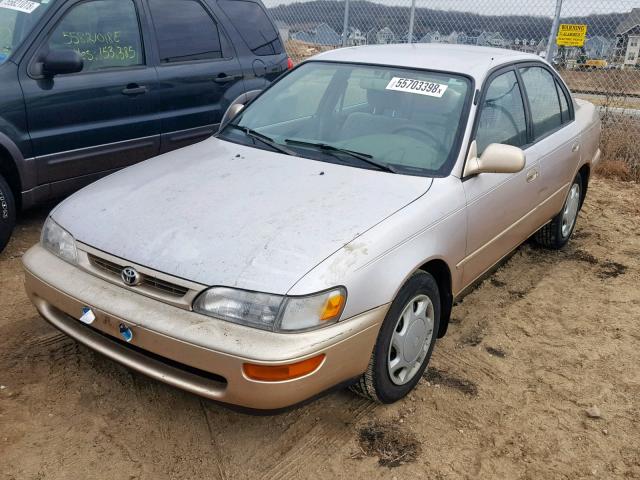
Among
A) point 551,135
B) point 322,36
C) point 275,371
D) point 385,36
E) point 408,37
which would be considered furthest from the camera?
point 322,36

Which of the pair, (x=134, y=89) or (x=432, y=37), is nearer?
(x=134, y=89)

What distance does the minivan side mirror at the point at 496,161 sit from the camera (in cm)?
317

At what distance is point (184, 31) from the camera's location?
5.46 m

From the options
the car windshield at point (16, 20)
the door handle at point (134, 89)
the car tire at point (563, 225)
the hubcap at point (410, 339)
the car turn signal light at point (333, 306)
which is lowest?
the car tire at point (563, 225)

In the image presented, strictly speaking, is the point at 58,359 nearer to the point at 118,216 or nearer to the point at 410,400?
the point at 118,216

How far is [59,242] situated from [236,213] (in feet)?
2.89

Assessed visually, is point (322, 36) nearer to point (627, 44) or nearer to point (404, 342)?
point (627, 44)

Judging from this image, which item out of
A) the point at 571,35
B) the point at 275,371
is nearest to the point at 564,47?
the point at 571,35

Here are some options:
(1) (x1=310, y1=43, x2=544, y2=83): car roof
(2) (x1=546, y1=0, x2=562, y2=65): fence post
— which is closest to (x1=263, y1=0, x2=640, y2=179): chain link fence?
(2) (x1=546, y1=0, x2=562, y2=65): fence post

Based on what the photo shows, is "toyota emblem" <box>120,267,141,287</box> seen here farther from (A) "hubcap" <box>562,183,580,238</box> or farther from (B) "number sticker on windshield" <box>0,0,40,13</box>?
(A) "hubcap" <box>562,183,580,238</box>

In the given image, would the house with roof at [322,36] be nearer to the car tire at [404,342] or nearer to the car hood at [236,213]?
the car hood at [236,213]

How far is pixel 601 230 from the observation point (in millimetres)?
5723

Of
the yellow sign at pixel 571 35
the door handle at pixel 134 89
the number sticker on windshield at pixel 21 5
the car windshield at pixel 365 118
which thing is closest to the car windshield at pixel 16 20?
the number sticker on windshield at pixel 21 5

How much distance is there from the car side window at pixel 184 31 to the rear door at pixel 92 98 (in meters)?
0.21
